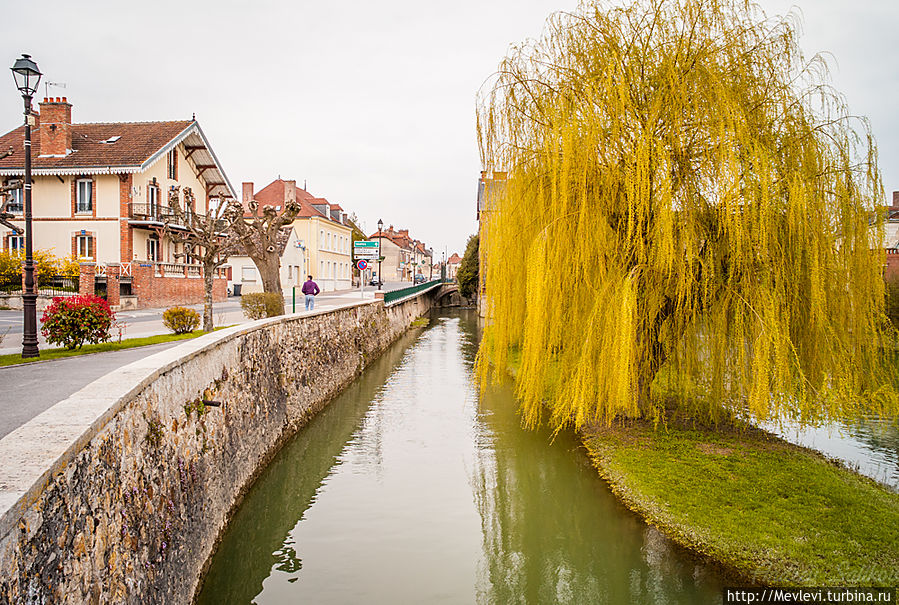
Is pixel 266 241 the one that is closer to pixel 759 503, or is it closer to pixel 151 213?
pixel 151 213

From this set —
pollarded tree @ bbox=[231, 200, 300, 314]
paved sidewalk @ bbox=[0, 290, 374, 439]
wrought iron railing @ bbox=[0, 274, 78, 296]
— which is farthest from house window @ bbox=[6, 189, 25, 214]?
paved sidewalk @ bbox=[0, 290, 374, 439]

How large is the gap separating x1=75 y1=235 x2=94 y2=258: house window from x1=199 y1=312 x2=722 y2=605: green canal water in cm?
2053

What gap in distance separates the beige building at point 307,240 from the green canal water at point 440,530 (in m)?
31.7

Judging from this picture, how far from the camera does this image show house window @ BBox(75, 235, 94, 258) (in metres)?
26.5

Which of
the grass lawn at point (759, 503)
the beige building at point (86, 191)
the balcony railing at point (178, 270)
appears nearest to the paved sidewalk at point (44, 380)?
the grass lawn at point (759, 503)

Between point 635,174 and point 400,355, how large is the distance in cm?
1596

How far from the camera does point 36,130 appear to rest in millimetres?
26812

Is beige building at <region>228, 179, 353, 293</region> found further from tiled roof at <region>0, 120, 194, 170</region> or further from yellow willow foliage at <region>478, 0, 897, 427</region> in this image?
yellow willow foliage at <region>478, 0, 897, 427</region>

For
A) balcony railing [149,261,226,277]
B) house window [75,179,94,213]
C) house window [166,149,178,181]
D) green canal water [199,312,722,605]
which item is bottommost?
green canal water [199,312,722,605]

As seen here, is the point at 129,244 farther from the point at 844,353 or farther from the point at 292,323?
the point at 844,353

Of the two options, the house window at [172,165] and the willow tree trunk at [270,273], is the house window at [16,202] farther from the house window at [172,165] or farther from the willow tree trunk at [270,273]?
the willow tree trunk at [270,273]

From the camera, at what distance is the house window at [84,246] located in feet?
86.9

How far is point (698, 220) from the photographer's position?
26.6ft

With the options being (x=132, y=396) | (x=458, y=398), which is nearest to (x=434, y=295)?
(x=458, y=398)
